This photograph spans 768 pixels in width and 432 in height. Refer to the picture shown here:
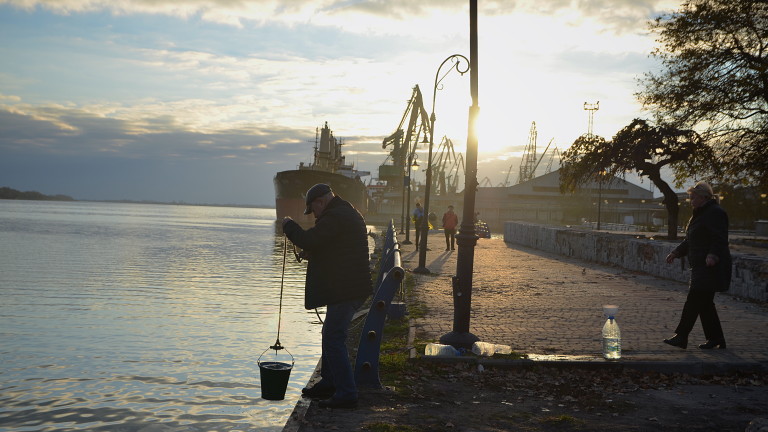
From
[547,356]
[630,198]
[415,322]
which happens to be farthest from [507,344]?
[630,198]

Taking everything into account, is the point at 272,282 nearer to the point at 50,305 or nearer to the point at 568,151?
the point at 50,305

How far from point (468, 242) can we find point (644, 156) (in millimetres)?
22700

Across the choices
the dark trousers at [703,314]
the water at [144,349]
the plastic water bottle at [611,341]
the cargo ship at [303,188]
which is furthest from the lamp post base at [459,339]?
the cargo ship at [303,188]

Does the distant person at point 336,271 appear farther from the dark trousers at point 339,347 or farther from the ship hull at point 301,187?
the ship hull at point 301,187

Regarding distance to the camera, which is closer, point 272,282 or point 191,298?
point 191,298

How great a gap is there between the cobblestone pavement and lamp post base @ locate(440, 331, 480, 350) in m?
0.46

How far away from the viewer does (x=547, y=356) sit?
7.51 metres

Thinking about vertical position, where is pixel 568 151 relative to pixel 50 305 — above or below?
above

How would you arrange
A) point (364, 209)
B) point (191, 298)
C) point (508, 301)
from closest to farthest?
point (508, 301), point (191, 298), point (364, 209)

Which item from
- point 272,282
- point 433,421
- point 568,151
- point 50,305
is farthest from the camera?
point 568,151

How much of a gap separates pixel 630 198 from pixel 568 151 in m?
84.0

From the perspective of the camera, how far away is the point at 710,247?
792cm

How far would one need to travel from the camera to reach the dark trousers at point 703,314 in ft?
26.5

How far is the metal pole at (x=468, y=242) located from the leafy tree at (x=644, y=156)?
19777 mm
